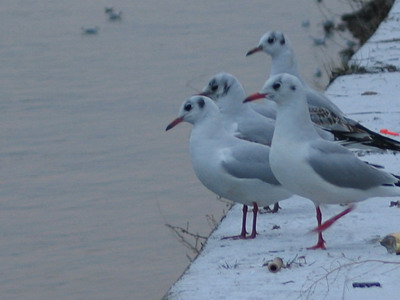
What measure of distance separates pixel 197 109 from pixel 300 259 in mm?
1240

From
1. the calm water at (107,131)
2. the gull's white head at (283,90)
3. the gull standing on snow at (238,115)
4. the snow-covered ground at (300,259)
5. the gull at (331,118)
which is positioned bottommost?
the calm water at (107,131)

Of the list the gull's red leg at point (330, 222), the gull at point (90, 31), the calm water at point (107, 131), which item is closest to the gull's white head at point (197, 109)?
the gull's red leg at point (330, 222)

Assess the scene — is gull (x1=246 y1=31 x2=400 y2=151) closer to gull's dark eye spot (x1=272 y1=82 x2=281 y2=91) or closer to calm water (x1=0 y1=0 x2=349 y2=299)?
calm water (x1=0 y1=0 x2=349 y2=299)

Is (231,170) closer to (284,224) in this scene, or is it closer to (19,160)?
(284,224)

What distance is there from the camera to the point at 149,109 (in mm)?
11531

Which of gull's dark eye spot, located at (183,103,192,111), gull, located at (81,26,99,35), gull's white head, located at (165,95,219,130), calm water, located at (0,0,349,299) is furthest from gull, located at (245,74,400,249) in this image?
gull, located at (81,26,99,35)

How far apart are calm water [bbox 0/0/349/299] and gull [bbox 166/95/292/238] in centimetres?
146

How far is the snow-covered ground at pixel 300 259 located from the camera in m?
5.33

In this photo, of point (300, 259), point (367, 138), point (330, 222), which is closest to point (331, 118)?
point (367, 138)

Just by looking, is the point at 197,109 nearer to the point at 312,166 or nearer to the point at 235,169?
the point at 235,169

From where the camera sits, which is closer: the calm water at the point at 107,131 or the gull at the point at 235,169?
the gull at the point at 235,169

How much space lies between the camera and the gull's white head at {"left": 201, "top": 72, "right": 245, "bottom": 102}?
7434 mm

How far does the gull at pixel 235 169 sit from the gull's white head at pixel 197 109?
62 millimetres

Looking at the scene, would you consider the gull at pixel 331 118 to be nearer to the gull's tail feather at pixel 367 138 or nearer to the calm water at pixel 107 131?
the gull's tail feather at pixel 367 138
